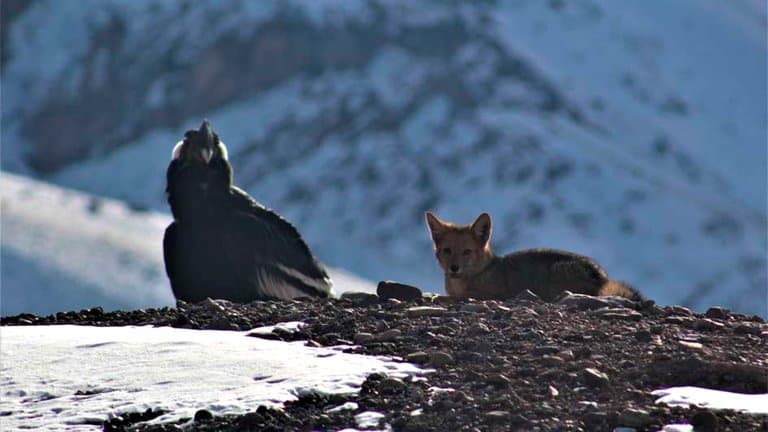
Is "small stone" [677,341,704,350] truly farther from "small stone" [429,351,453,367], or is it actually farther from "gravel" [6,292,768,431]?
"small stone" [429,351,453,367]

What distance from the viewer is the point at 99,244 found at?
126ft

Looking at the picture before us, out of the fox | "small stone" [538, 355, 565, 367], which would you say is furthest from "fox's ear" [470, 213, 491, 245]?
"small stone" [538, 355, 565, 367]

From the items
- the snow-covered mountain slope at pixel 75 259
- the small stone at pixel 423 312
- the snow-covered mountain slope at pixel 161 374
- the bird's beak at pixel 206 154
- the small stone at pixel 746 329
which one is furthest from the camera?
the snow-covered mountain slope at pixel 75 259

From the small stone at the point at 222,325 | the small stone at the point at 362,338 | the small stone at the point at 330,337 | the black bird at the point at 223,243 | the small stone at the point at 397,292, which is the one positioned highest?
the black bird at the point at 223,243

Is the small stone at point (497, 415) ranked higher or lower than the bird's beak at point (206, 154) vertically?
lower

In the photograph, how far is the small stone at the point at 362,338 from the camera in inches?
385

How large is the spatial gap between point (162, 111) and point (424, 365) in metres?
65.7

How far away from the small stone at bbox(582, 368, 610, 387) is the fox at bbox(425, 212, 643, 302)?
3.13 metres

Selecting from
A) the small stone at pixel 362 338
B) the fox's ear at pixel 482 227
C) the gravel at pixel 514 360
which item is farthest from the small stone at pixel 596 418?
the fox's ear at pixel 482 227

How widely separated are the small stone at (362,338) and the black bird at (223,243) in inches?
194

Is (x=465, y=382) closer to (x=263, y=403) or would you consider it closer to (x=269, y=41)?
(x=263, y=403)

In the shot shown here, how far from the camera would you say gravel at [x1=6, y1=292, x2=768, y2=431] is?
8.11 m

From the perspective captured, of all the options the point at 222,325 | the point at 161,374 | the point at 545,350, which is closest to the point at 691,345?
the point at 545,350

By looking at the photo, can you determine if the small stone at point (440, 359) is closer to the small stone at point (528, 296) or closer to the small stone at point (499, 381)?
the small stone at point (499, 381)
